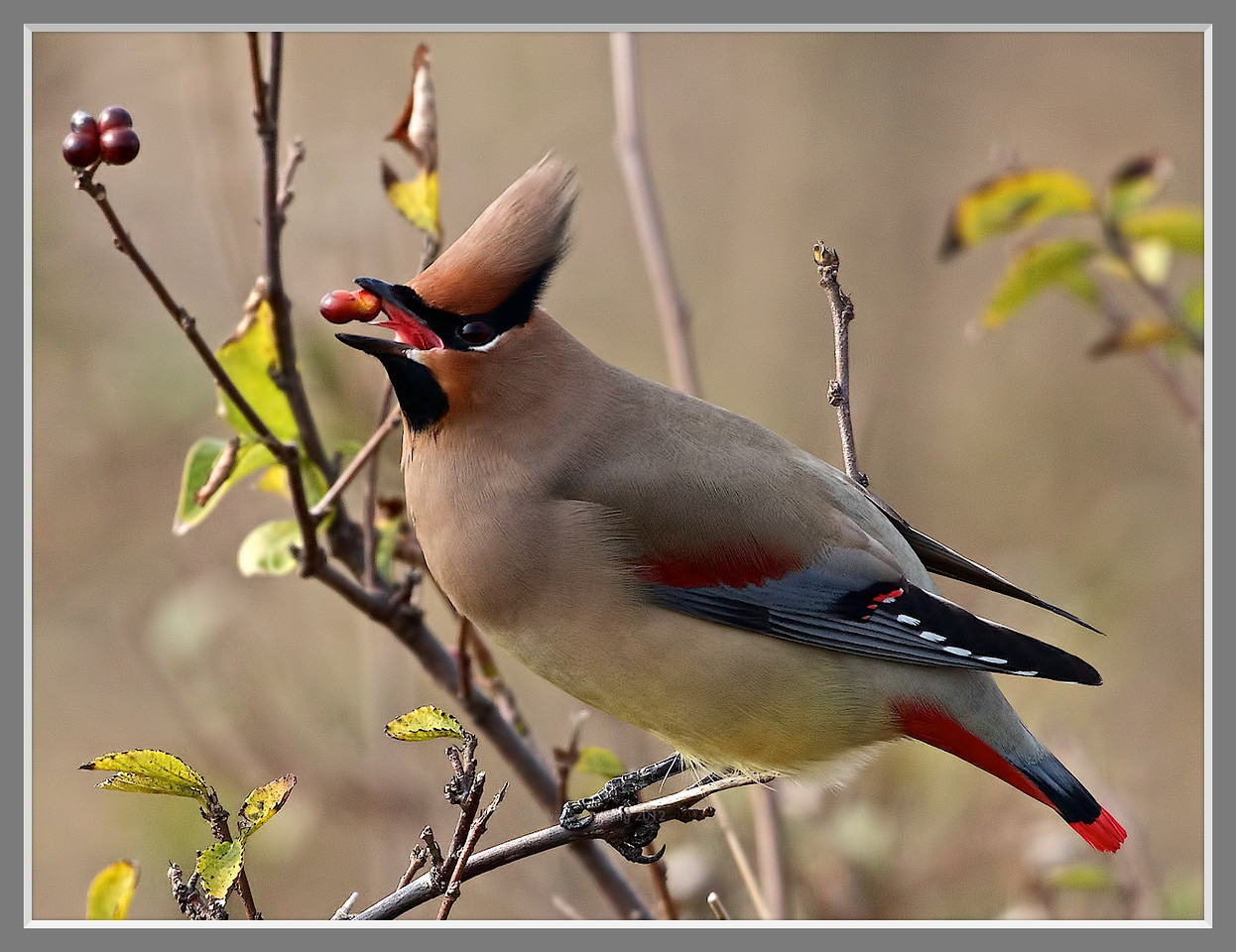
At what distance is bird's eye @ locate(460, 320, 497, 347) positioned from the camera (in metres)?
2.73

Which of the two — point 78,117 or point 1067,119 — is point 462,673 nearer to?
point 78,117

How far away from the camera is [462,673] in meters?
2.83

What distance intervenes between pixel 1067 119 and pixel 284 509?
3462 millimetres

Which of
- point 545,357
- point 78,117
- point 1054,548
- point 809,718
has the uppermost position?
point 78,117

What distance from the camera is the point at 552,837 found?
2.36m

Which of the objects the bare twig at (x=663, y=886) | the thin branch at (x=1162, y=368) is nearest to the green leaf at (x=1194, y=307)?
the thin branch at (x=1162, y=368)

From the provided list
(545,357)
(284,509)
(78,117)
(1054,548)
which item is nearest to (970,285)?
(1054,548)

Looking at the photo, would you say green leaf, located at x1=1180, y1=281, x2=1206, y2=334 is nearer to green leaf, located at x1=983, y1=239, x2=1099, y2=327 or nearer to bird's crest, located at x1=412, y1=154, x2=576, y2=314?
green leaf, located at x1=983, y1=239, x2=1099, y2=327

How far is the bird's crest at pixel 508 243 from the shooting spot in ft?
8.68

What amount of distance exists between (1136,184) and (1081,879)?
5.02 feet

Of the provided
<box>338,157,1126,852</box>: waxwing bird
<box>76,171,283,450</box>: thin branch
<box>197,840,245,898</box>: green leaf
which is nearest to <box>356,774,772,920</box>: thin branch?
<box>338,157,1126,852</box>: waxwing bird

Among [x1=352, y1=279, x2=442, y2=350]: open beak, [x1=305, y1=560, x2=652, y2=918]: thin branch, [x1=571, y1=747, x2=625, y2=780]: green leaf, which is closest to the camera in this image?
[x1=352, y1=279, x2=442, y2=350]: open beak

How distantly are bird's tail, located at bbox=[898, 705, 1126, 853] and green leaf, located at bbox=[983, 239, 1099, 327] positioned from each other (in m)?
0.94

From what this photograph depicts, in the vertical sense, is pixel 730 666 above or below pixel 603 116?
below
